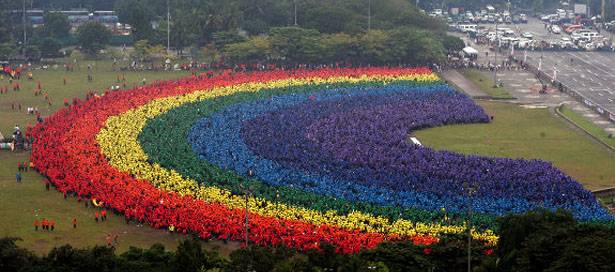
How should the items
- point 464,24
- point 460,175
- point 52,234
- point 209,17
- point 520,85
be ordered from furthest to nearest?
point 464,24
point 209,17
point 520,85
point 460,175
point 52,234

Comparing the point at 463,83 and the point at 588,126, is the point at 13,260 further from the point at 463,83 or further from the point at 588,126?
the point at 463,83

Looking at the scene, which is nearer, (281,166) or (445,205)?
(445,205)

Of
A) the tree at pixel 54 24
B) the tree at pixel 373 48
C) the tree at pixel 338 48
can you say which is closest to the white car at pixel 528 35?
the tree at pixel 373 48

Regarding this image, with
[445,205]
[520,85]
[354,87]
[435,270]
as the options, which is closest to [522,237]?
[435,270]

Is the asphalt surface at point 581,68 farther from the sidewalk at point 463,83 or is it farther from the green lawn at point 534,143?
the sidewalk at point 463,83

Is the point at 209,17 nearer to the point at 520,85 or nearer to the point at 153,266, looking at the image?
the point at 520,85

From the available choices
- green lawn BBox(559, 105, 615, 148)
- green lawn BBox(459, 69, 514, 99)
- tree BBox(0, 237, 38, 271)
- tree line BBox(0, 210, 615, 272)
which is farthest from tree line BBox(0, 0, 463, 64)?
tree BBox(0, 237, 38, 271)

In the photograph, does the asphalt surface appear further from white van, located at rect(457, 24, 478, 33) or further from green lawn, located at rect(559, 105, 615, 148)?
white van, located at rect(457, 24, 478, 33)
